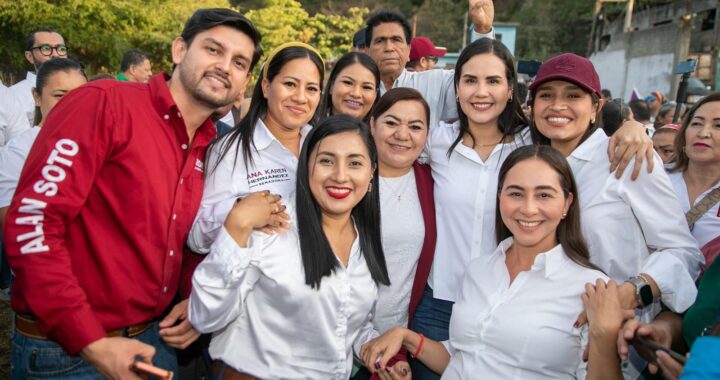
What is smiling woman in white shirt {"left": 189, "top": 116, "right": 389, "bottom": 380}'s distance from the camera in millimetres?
2334

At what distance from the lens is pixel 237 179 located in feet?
9.62

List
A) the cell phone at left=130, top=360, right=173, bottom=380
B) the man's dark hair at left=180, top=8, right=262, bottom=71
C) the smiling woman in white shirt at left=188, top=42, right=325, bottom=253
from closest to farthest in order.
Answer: the cell phone at left=130, top=360, right=173, bottom=380
the man's dark hair at left=180, top=8, right=262, bottom=71
the smiling woman in white shirt at left=188, top=42, right=325, bottom=253

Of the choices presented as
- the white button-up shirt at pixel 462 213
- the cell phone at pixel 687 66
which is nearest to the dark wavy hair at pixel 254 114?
the white button-up shirt at pixel 462 213

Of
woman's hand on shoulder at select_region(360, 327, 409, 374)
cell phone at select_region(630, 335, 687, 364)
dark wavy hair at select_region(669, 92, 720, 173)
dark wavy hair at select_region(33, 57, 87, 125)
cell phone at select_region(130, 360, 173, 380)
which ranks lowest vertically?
woman's hand on shoulder at select_region(360, 327, 409, 374)

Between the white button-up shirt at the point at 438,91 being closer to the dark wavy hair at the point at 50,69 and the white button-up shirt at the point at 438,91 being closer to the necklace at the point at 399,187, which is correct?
the necklace at the point at 399,187

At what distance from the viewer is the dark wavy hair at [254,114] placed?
3.02 m

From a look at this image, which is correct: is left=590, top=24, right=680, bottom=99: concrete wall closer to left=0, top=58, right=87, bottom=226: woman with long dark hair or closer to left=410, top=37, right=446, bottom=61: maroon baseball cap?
left=410, top=37, right=446, bottom=61: maroon baseball cap

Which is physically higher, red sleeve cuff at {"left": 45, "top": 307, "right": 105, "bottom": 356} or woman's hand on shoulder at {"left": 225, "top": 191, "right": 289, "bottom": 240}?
woman's hand on shoulder at {"left": 225, "top": 191, "right": 289, "bottom": 240}

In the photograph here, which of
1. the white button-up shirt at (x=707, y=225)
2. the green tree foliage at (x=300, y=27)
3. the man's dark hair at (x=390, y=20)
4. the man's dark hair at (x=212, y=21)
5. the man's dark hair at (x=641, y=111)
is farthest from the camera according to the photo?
the green tree foliage at (x=300, y=27)

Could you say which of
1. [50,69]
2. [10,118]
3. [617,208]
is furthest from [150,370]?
[10,118]

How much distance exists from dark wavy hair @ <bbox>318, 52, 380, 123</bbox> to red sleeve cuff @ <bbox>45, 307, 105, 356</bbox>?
2.31 metres

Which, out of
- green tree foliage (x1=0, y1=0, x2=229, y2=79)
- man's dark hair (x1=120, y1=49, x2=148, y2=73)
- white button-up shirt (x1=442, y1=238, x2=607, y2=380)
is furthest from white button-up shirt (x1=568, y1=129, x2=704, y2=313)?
green tree foliage (x1=0, y1=0, x2=229, y2=79)

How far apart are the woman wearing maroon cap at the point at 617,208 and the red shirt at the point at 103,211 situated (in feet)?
6.68

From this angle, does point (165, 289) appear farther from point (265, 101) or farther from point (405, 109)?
point (405, 109)
